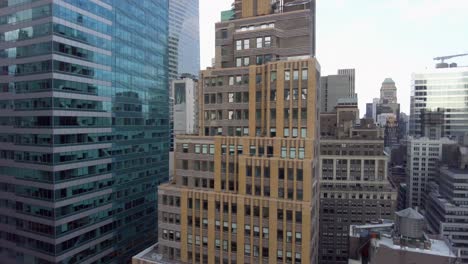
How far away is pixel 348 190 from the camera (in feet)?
366

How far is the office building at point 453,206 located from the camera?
124 metres

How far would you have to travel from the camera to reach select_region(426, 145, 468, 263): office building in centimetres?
12356

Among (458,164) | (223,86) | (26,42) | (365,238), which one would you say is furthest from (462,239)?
(26,42)

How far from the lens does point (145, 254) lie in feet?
201

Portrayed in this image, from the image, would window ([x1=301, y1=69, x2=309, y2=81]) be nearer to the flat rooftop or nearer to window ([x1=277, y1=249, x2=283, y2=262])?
the flat rooftop

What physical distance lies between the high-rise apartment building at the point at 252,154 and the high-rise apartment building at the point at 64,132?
2087 centimetres

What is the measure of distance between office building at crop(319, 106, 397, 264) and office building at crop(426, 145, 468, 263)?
36.2 metres

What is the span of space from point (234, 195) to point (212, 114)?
55.3ft

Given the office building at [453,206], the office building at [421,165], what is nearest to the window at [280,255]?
the office building at [453,206]

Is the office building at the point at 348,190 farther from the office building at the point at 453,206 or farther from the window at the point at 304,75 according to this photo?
the window at the point at 304,75

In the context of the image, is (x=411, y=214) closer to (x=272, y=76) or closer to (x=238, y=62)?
(x=272, y=76)

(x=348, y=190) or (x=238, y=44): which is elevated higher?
(x=238, y=44)

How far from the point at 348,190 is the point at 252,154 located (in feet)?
240

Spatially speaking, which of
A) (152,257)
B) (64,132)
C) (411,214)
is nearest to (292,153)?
(411,214)
